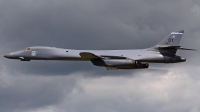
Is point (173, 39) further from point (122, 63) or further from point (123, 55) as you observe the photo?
point (122, 63)

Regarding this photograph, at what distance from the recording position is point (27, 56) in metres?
62.1

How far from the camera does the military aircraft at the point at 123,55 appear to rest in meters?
56.4

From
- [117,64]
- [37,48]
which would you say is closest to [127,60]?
[117,64]

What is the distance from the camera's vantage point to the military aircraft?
185 feet

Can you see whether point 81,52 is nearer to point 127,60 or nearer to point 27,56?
point 127,60

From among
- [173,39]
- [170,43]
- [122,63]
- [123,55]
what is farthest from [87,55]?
[173,39]

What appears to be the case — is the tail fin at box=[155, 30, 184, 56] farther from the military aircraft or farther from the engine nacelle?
the engine nacelle

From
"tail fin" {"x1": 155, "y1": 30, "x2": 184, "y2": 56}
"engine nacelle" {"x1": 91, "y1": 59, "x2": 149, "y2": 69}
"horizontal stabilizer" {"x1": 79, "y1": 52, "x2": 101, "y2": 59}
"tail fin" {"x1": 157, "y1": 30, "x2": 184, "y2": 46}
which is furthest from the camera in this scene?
"tail fin" {"x1": 157, "y1": 30, "x2": 184, "y2": 46}

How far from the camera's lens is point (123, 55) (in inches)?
2320

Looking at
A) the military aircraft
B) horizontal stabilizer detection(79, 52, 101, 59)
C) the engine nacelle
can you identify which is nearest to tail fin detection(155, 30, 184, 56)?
the military aircraft

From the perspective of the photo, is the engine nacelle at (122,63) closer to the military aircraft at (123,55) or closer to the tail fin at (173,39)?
the military aircraft at (123,55)

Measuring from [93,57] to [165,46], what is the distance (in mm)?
9860

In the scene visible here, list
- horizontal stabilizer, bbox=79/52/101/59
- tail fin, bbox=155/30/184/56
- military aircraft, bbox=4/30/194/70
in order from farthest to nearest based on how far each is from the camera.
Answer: tail fin, bbox=155/30/184/56 → military aircraft, bbox=4/30/194/70 → horizontal stabilizer, bbox=79/52/101/59

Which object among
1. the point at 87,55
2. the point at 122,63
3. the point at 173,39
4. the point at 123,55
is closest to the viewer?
the point at 122,63
